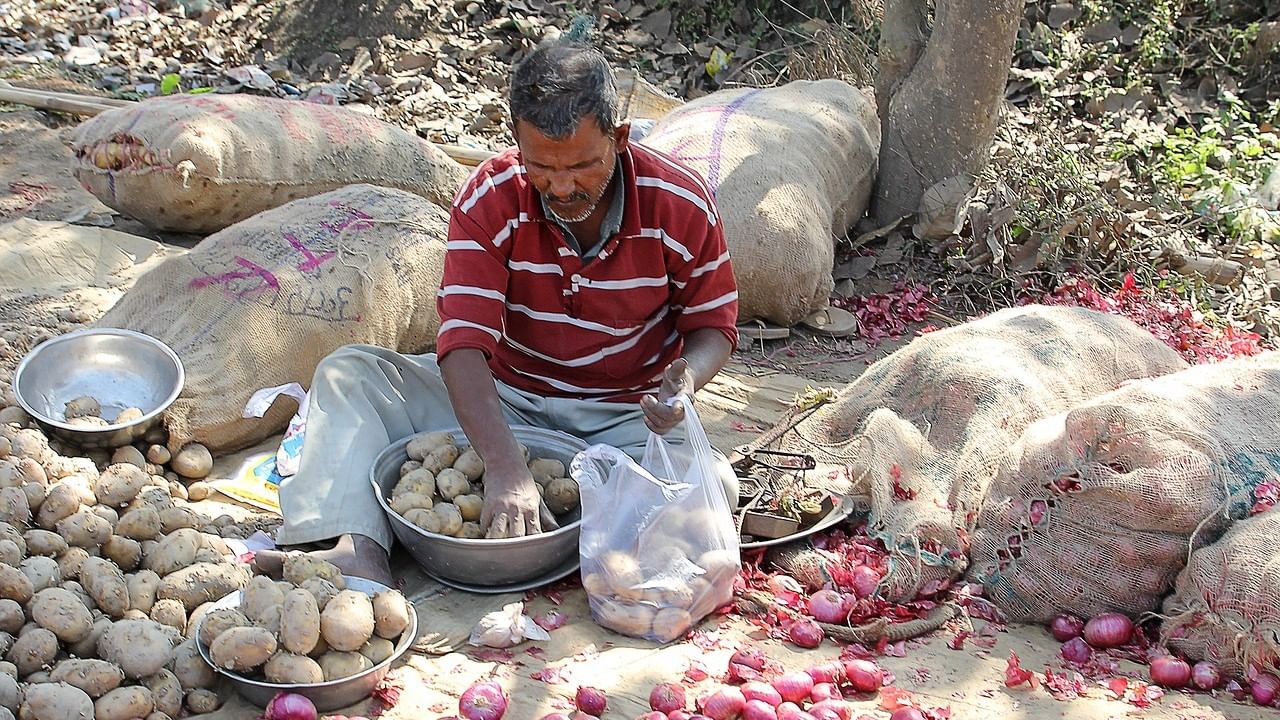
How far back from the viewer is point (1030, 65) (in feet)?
25.0

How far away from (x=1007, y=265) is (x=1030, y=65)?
8.94ft

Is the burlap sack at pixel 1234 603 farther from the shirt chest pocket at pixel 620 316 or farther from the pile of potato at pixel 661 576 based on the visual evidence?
the shirt chest pocket at pixel 620 316

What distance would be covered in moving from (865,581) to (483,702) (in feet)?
3.40

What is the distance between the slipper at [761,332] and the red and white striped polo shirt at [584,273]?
176 centimetres

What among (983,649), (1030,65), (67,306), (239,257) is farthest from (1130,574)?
(1030,65)

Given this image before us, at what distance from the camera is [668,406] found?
2.74m

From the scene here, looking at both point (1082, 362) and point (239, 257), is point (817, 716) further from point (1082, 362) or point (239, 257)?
point (239, 257)

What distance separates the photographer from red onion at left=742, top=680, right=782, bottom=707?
254 centimetres

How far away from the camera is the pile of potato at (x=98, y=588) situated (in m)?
2.34

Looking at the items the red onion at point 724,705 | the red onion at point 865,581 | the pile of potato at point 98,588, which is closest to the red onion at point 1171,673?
the red onion at point 865,581

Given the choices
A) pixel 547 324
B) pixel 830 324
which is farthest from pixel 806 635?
pixel 830 324

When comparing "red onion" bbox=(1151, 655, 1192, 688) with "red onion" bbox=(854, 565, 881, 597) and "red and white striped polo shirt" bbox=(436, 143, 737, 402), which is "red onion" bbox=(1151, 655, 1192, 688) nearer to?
"red onion" bbox=(854, 565, 881, 597)

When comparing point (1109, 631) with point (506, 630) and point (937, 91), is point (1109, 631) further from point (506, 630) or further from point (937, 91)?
point (937, 91)

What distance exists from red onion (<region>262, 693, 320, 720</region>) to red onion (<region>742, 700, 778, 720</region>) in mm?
886
